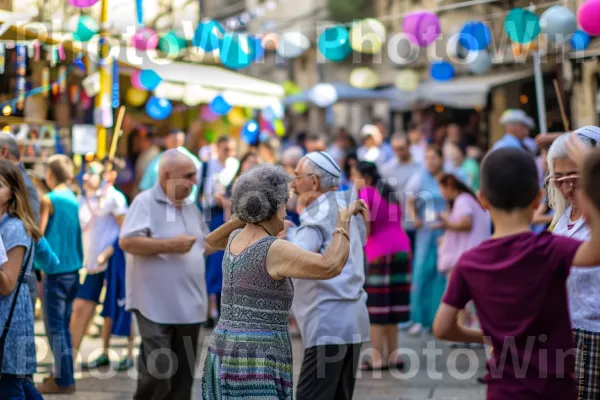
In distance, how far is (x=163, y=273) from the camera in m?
7.11

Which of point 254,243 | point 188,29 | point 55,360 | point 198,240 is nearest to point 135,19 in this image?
point 188,29

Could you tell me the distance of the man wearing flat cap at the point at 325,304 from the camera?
6441 millimetres

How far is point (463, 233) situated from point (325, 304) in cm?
489

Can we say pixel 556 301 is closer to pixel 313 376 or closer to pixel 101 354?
pixel 313 376

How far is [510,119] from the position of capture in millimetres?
11906

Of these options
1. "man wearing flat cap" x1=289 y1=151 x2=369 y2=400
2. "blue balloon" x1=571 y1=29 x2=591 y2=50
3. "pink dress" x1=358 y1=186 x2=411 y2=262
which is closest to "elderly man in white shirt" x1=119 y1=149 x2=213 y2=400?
"man wearing flat cap" x1=289 y1=151 x2=369 y2=400

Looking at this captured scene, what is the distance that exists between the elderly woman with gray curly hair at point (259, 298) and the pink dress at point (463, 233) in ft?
19.0

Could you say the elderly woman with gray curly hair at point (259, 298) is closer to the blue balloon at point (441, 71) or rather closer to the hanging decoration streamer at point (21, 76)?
the hanging decoration streamer at point (21, 76)

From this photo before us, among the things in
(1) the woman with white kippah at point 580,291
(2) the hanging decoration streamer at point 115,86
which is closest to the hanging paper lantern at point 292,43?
(2) the hanging decoration streamer at point 115,86

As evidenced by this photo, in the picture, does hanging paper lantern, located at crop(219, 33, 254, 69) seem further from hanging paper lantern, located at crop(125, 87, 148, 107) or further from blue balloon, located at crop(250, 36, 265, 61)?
hanging paper lantern, located at crop(125, 87, 148, 107)

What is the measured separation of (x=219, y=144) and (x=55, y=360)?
5610mm

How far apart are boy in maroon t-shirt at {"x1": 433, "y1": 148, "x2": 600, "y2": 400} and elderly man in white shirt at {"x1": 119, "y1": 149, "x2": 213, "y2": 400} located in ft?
11.1

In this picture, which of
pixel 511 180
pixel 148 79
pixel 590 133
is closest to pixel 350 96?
pixel 148 79

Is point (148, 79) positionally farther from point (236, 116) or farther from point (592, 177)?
point (592, 177)
